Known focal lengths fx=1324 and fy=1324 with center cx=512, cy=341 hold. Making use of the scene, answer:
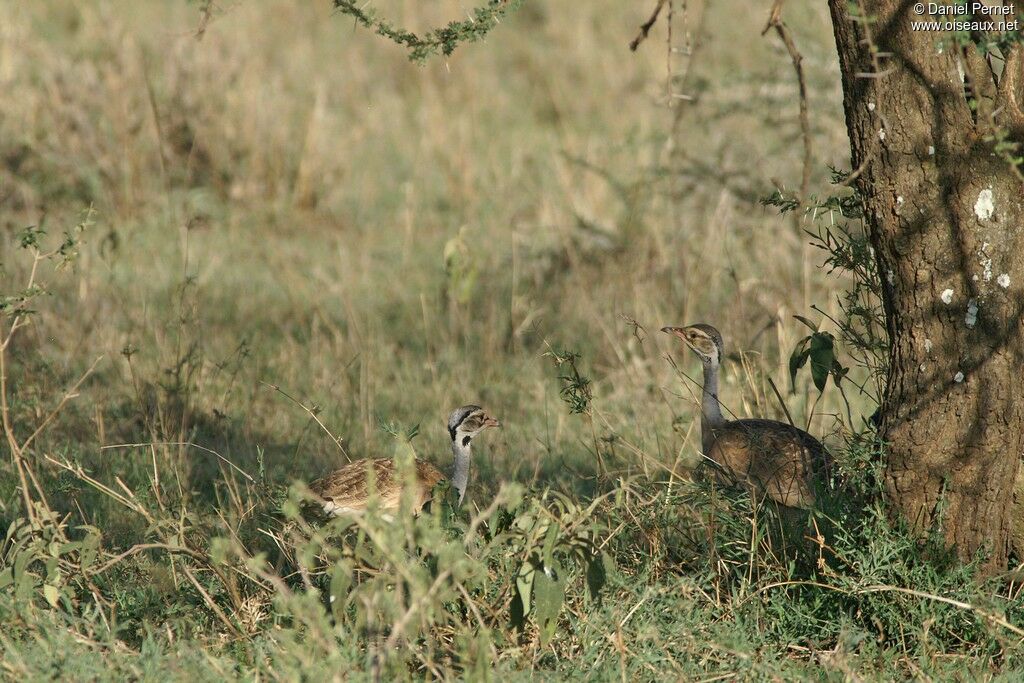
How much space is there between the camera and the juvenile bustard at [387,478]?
16.2ft

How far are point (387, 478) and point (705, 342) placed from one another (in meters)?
1.66

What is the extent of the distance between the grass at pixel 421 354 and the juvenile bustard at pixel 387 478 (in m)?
0.14

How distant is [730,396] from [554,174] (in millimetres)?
4330

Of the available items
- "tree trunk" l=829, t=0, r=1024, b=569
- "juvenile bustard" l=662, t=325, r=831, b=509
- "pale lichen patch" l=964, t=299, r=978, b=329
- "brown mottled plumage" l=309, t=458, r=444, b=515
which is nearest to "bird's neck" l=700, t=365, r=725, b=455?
"juvenile bustard" l=662, t=325, r=831, b=509

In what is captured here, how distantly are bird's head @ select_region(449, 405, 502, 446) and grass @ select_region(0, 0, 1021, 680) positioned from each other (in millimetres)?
401

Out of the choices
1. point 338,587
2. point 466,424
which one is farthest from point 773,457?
point 338,587

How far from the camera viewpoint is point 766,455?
503 centimetres

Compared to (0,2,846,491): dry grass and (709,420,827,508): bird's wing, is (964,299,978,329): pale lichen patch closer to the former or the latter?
(709,420,827,508): bird's wing

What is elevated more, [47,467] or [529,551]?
[529,551]

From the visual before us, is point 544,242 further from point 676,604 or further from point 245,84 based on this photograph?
point 676,604

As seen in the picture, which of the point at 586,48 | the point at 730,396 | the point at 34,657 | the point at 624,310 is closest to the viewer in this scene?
the point at 34,657

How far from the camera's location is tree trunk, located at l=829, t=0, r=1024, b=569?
401cm

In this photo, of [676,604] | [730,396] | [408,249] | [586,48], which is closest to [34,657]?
[676,604]

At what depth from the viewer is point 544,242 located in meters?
9.67
